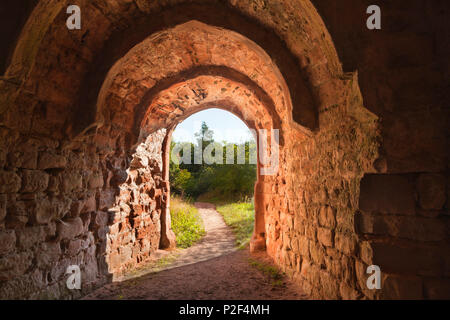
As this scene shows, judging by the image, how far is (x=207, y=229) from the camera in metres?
9.18

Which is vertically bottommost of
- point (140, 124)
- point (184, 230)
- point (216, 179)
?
point (184, 230)

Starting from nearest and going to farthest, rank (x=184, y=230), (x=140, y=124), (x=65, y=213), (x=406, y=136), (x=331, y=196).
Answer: (x=406, y=136), (x=331, y=196), (x=65, y=213), (x=140, y=124), (x=184, y=230)

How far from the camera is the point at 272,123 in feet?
14.8

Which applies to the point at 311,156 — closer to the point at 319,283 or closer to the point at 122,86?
the point at 319,283

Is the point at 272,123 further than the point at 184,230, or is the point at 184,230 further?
the point at 184,230

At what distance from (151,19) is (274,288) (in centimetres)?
399

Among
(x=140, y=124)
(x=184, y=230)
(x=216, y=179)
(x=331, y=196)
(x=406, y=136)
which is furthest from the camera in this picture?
(x=216, y=179)

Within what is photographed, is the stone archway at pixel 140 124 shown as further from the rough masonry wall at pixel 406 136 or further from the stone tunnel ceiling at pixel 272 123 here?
the rough masonry wall at pixel 406 136

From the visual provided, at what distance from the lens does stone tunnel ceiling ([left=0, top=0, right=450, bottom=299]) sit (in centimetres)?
203

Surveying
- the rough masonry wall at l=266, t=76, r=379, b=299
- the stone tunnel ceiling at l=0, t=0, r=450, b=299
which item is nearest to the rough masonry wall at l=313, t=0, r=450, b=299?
the stone tunnel ceiling at l=0, t=0, r=450, b=299

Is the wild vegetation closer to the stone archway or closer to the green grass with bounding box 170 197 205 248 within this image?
the green grass with bounding box 170 197 205 248

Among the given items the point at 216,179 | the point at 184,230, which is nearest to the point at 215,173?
the point at 216,179

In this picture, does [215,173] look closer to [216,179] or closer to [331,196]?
[216,179]
